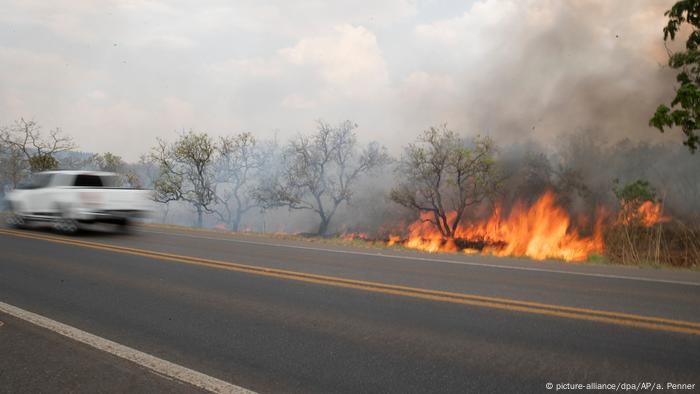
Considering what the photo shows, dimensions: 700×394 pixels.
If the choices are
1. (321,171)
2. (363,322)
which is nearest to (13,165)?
(321,171)

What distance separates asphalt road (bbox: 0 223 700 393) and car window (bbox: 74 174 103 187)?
4829mm

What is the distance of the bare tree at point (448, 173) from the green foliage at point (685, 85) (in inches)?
694

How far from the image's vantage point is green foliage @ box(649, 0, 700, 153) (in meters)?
11.4

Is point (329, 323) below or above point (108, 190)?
below

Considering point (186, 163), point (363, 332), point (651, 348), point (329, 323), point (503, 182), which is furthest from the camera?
point (186, 163)

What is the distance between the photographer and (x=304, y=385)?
3258 mm

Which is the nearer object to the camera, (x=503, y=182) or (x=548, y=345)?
(x=548, y=345)

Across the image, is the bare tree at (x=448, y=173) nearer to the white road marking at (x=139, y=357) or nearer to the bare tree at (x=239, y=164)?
the bare tree at (x=239, y=164)

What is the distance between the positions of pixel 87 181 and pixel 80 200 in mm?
664

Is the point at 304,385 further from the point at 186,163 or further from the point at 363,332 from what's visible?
the point at 186,163

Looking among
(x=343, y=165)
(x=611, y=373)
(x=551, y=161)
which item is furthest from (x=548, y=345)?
(x=551, y=161)

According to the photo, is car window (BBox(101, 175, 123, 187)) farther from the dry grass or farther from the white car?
the dry grass

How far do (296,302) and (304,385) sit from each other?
7.78ft

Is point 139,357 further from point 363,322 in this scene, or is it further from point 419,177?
point 419,177
